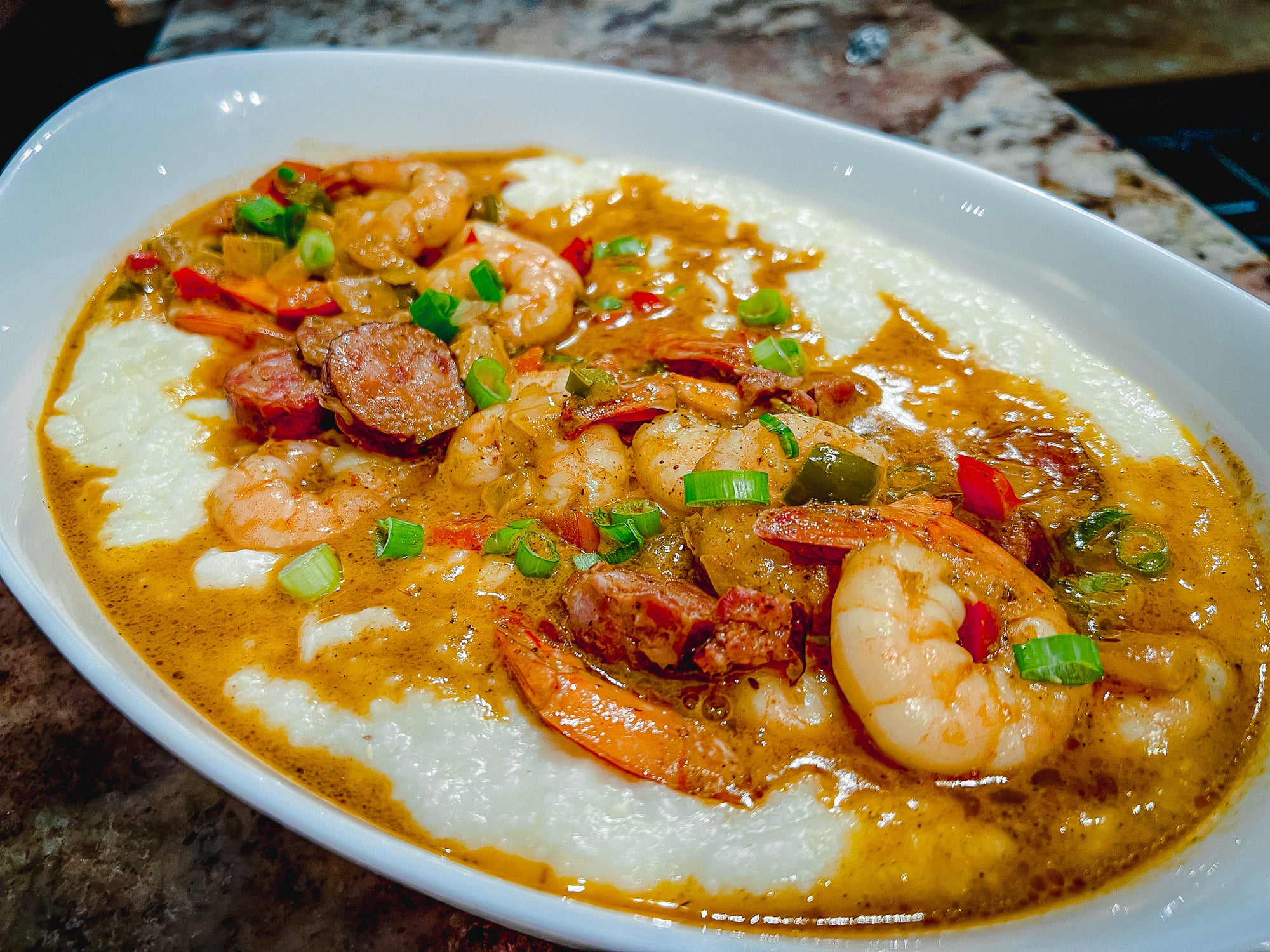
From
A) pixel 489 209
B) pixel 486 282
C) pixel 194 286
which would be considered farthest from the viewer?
pixel 489 209

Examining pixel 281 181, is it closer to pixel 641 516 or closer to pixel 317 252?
pixel 317 252

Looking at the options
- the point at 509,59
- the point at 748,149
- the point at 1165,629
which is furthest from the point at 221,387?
the point at 1165,629

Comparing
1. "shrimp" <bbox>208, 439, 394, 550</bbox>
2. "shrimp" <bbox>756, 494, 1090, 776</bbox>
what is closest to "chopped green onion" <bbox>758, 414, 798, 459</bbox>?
"shrimp" <bbox>756, 494, 1090, 776</bbox>

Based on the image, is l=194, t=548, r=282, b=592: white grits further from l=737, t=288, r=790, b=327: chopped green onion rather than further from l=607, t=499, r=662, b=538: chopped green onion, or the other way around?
l=737, t=288, r=790, b=327: chopped green onion

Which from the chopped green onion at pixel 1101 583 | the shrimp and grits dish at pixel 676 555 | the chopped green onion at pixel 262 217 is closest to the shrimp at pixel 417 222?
the shrimp and grits dish at pixel 676 555

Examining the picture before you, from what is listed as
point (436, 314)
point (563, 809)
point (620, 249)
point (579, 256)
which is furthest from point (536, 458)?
point (620, 249)

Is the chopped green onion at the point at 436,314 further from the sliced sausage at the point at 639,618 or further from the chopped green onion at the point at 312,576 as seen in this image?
the sliced sausage at the point at 639,618

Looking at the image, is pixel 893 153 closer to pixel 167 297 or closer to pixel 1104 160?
pixel 1104 160
